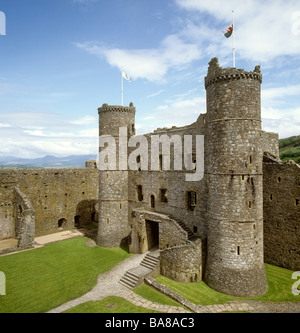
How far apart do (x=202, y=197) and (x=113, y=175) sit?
9417 mm

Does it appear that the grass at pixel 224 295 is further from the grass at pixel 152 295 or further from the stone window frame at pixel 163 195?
the stone window frame at pixel 163 195

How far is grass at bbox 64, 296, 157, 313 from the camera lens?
13211 mm

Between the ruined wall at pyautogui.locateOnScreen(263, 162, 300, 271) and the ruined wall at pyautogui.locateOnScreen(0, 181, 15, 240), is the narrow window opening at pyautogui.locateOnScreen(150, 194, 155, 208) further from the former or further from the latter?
the ruined wall at pyautogui.locateOnScreen(0, 181, 15, 240)

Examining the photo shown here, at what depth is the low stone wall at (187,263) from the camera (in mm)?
16719

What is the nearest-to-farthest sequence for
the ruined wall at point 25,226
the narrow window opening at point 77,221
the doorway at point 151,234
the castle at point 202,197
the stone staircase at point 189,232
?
the castle at point 202,197 < the stone staircase at point 189,232 < the doorway at point 151,234 < the ruined wall at point 25,226 < the narrow window opening at point 77,221

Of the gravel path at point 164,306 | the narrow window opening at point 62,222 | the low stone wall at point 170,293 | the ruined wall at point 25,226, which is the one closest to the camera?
the gravel path at point 164,306

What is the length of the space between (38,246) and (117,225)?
7.82 m

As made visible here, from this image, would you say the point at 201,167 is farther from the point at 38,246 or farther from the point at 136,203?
the point at 38,246

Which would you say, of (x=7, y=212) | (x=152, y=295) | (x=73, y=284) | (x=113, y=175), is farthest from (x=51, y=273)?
(x=7, y=212)

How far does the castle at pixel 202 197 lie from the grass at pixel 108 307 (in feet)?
14.7

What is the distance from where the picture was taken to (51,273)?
17797mm

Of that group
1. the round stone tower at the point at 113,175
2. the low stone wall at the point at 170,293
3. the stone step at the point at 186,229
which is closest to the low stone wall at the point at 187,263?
the low stone wall at the point at 170,293

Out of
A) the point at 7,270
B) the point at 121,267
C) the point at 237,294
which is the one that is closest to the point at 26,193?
the point at 7,270

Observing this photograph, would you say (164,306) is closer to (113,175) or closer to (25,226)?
(113,175)
